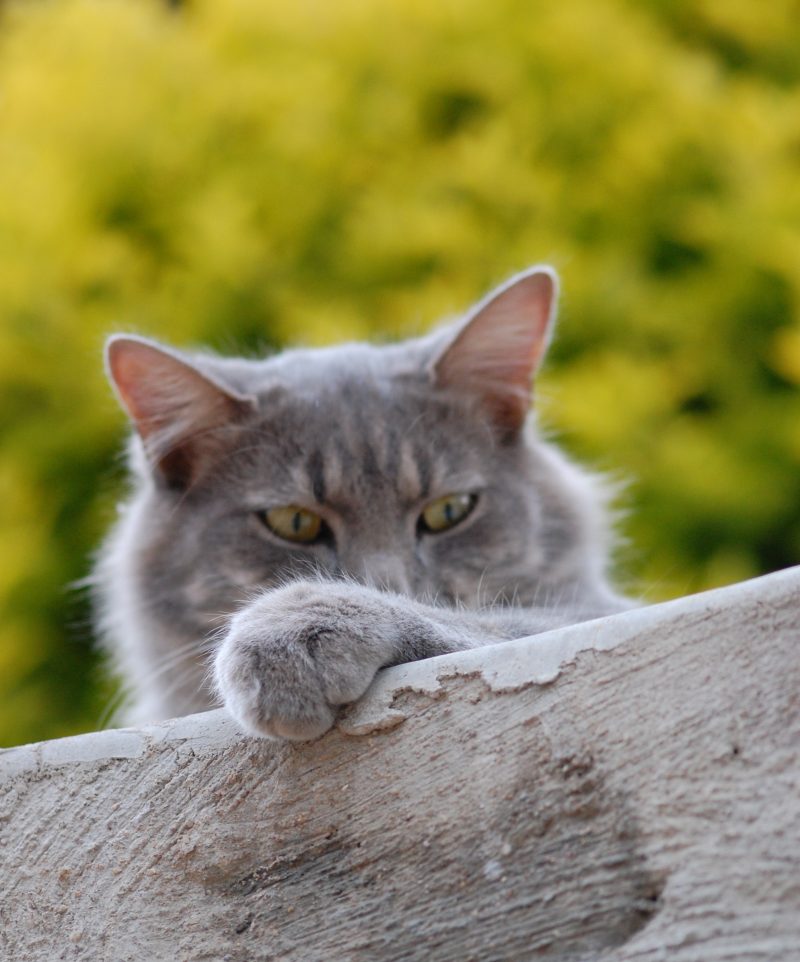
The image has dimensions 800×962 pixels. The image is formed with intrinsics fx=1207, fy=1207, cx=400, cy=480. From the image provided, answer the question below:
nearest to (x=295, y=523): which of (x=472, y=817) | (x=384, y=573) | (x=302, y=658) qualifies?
(x=384, y=573)

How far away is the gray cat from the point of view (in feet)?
6.15

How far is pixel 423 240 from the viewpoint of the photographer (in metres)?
3.18

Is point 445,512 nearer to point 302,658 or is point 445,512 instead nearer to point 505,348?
point 505,348

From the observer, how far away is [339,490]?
73.7 inches

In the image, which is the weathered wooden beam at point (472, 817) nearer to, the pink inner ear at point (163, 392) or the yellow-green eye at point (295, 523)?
the yellow-green eye at point (295, 523)

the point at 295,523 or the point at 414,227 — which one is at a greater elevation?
the point at 414,227

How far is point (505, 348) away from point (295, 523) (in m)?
0.51

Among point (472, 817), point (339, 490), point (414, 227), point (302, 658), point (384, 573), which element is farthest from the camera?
point (414, 227)

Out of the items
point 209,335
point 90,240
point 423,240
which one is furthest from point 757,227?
point 90,240

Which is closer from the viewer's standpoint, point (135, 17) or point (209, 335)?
point (209, 335)

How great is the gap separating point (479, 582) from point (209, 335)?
66.5 inches

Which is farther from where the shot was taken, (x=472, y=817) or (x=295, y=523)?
(x=295, y=523)

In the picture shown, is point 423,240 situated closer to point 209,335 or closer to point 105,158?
point 209,335

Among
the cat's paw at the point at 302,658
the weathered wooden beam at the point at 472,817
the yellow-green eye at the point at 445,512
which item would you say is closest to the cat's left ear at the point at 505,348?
the yellow-green eye at the point at 445,512
